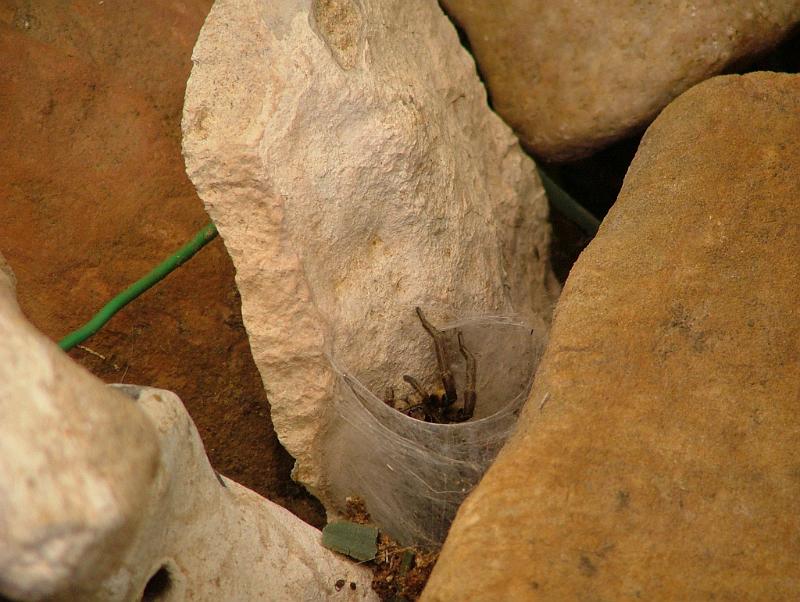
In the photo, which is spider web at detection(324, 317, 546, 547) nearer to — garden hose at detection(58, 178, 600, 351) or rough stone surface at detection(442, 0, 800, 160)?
garden hose at detection(58, 178, 600, 351)

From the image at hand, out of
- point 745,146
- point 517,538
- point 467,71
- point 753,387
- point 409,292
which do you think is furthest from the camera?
point 467,71

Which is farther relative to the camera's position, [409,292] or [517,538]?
[409,292]

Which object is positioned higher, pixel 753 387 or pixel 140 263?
pixel 140 263

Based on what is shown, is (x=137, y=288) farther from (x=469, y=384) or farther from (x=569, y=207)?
(x=569, y=207)

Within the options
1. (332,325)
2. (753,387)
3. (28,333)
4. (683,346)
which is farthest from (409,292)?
(28,333)

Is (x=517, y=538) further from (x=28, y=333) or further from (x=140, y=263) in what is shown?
(x=140, y=263)

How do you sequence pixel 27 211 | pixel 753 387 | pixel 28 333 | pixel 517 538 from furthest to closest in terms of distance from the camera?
pixel 27 211, pixel 753 387, pixel 517 538, pixel 28 333

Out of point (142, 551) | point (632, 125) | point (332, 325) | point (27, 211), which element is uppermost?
point (27, 211)
